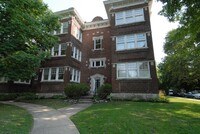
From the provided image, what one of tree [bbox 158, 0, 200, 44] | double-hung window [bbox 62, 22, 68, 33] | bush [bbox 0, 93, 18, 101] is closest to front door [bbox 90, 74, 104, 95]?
double-hung window [bbox 62, 22, 68, 33]

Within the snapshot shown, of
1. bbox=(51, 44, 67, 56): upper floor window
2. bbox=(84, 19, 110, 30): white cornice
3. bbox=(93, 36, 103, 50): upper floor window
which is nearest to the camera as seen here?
bbox=(51, 44, 67, 56): upper floor window

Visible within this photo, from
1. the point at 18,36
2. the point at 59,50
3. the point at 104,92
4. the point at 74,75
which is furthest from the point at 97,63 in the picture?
the point at 18,36

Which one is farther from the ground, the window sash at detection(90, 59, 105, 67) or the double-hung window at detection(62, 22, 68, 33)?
the double-hung window at detection(62, 22, 68, 33)

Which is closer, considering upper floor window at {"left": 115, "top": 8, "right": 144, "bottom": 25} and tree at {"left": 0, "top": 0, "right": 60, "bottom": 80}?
tree at {"left": 0, "top": 0, "right": 60, "bottom": 80}

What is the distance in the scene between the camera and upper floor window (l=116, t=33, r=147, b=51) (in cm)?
1652

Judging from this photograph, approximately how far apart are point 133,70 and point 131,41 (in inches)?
143

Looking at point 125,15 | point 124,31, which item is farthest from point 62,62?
point 125,15

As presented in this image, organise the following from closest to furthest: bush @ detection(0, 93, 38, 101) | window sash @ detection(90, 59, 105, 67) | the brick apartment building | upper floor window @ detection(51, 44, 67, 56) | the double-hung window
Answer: the brick apartment building, bush @ detection(0, 93, 38, 101), upper floor window @ detection(51, 44, 67, 56), the double-hung window, window sash @ detection(90, 59, 105, 67)

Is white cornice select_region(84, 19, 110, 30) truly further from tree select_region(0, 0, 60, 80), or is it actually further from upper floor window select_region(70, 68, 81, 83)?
tree select_region(0, 0, 60, 80)

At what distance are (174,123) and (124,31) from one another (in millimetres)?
12843

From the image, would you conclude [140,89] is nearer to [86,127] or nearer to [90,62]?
[90,62]

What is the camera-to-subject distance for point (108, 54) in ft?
67.3

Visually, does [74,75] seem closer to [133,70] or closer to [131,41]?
[133,70]

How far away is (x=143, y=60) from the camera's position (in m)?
15.8
